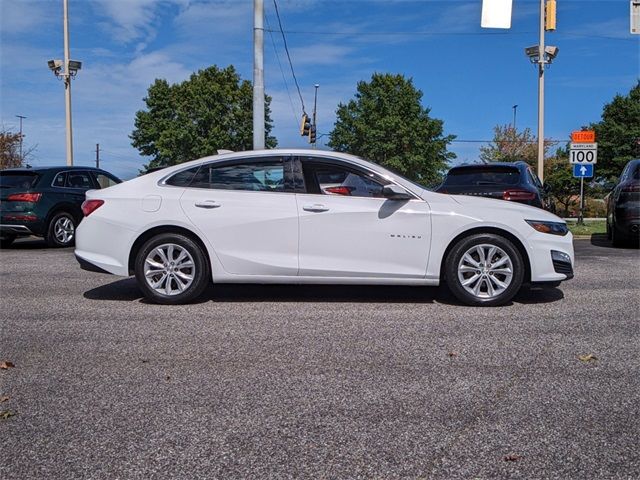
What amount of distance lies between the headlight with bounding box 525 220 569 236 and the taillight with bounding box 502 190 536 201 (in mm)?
3430

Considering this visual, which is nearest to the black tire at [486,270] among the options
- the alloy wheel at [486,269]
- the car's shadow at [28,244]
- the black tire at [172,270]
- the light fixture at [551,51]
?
the alloy wheel at [486,269]

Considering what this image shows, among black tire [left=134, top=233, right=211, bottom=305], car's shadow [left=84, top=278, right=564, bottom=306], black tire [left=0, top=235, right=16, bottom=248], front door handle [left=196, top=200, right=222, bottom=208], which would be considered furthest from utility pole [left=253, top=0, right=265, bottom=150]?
black tire [left=134, top=233, right=211, bottom=305]

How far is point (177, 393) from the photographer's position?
362 centimetres

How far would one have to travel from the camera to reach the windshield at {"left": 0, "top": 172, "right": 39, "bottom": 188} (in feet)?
37.7

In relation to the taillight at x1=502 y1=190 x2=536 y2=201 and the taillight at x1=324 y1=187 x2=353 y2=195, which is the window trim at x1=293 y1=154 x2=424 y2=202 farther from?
the taillight at x1=502 y1=190 x2=536 y2=201

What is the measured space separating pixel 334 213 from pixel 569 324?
7.59 ft

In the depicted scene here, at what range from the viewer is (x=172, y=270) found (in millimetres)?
6039

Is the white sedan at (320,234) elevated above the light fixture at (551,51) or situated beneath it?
situated beneath

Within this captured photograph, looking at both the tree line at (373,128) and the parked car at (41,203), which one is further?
the tree line at (373,128)

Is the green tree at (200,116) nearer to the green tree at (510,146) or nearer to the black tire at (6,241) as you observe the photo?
the green tree at (510,146)

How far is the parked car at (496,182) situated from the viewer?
374 inches

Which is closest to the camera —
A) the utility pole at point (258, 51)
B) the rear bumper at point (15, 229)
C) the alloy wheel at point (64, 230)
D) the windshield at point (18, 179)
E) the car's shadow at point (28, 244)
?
the rear bumper at point (15, 229)

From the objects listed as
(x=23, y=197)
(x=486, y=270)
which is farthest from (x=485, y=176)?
(x=23, y=197)

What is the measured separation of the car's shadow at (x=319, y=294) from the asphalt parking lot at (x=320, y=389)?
108 millimetres
